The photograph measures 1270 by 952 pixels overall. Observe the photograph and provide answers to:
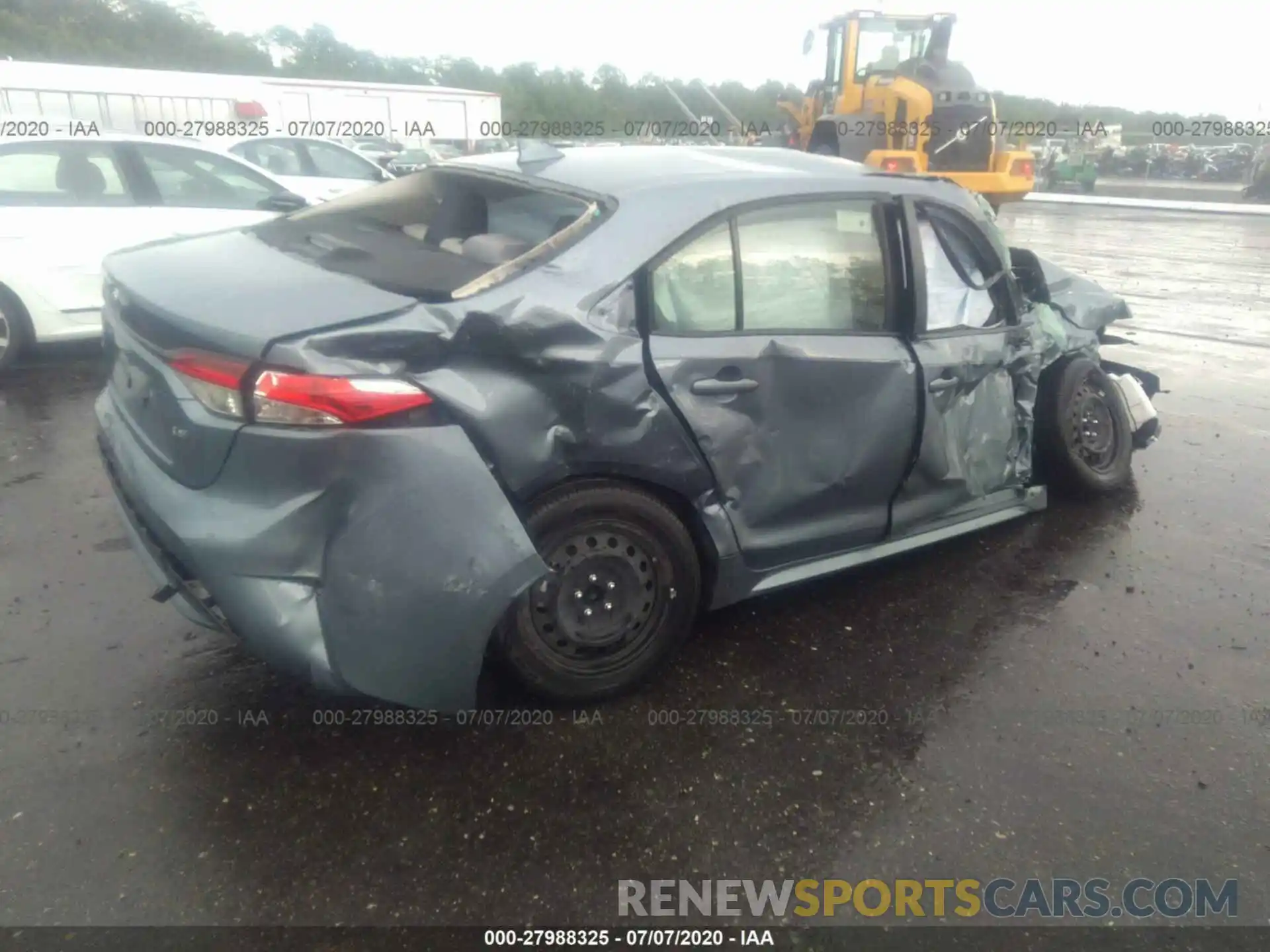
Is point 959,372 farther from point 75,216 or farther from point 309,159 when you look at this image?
point 309,159

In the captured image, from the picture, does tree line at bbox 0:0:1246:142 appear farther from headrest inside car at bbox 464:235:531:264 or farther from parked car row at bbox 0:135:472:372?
headrest inside car at bbox 464:235:531:264

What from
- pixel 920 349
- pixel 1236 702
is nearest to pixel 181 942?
pixel 920 349

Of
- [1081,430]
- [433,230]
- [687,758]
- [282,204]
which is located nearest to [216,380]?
[433,230]

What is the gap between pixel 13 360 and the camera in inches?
237

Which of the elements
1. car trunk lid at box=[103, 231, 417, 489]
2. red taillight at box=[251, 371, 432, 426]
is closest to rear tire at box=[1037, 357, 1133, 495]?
car trunk lid at box=[103, 231, 417, 489]

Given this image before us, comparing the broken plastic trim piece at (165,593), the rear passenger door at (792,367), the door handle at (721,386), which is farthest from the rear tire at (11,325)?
the door handle at (721,386)

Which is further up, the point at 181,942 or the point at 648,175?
the point at 648,175

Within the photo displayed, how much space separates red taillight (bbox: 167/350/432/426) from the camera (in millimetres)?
2295

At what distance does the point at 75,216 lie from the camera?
5.98 m

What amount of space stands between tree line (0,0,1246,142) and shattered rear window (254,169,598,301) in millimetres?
27324

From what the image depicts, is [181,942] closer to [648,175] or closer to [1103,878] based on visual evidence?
[1103,878]

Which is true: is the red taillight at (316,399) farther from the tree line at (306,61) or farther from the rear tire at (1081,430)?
the tree line at (306,61)

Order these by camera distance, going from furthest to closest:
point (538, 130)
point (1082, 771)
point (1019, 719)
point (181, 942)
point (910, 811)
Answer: point (538, 130), point (1019, 719), point (1082, 771), point (910, 811), point (181, 942)

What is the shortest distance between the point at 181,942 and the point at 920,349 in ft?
9.19
